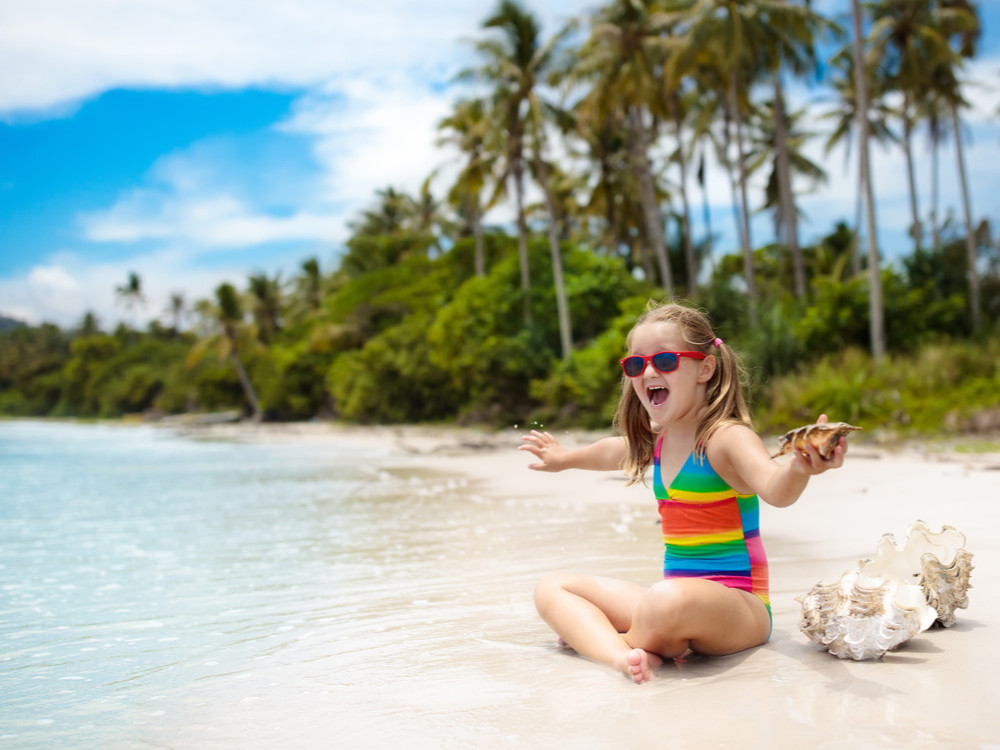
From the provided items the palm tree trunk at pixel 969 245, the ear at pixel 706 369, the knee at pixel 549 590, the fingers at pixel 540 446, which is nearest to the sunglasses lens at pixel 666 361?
the ear at pixel 706 369

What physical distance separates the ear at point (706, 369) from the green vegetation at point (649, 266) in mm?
10331

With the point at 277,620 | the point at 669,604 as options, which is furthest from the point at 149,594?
the point at 669,604

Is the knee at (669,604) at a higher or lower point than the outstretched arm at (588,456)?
lower

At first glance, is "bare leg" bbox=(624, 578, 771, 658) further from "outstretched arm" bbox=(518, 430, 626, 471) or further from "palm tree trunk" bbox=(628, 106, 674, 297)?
"palm tree trunk" bbox=(628, 106, 674, 297)

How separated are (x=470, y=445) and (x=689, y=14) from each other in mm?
12341

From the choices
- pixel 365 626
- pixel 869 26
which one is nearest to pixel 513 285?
pixel 869 26

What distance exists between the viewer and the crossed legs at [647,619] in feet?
8.36

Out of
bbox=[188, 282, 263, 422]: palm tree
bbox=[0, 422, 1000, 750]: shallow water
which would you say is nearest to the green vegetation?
bbox=[188, 282, 263, 422]: palm tree

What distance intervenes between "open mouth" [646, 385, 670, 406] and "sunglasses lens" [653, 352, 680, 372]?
0.09 metres

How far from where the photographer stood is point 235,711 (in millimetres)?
2590

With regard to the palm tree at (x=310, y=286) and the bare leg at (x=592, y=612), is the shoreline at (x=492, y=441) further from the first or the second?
the palm tree at (x=310, y=286)

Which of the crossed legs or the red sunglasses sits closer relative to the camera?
the crossed legs

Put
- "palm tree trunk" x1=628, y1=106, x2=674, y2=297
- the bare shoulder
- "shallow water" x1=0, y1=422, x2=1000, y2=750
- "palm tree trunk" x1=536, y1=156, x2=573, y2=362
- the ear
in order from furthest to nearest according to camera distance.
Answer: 1. "palm tree trunk" x1=536, y1=156, x2=573, y2=362
2. "palm tree trunk" x1=628, y1=106, x2=674, y2=297
3. the ear
4. the bare shoulder
5. "shallow water" x1=0, y1=422, x2=1000, y2=750

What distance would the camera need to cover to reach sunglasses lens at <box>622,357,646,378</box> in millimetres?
2732
